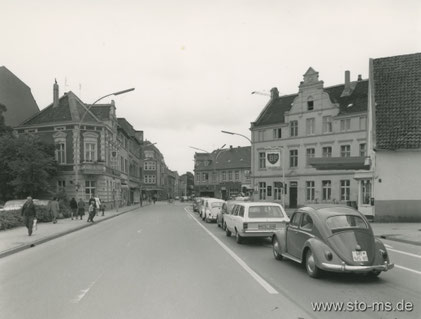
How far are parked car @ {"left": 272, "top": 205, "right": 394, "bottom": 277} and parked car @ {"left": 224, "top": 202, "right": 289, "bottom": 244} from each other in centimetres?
406

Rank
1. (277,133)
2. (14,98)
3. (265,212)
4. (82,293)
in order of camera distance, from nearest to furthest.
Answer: (82,293) → (265,212) → (277,133) → (14,98)

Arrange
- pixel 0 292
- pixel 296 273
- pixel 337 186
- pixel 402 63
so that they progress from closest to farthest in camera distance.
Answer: pixel 0 292 < pixel 296 273 < pixel 402 63 < pixel 337 186

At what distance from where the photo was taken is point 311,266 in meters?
8.52

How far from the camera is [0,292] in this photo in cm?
744

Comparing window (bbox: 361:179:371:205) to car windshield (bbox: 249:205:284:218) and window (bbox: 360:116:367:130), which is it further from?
car windshield (bbox: 249:205:284:218)

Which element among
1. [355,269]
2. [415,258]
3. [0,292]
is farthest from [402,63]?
[0,292]

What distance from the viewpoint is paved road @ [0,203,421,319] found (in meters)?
6.04

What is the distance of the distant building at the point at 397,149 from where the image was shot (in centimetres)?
2480

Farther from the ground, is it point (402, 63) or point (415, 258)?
point (402, 63)

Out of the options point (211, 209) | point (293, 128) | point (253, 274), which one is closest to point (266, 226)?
point (253, 274)

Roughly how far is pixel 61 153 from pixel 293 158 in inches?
1013

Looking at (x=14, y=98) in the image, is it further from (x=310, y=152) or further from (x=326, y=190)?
(x=326, y=190)

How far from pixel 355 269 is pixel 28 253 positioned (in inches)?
389

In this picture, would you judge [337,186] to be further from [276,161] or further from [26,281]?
[26,281]
